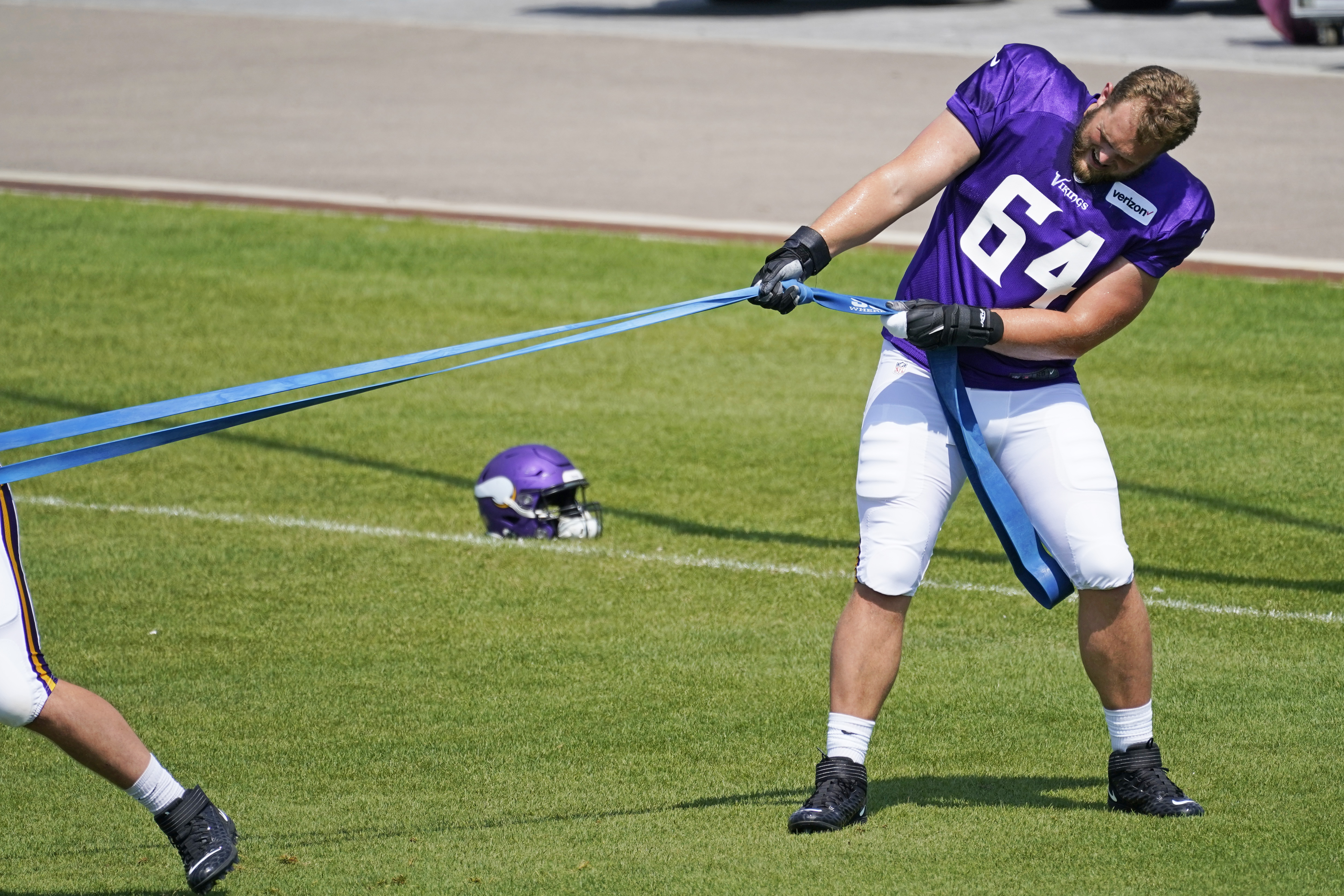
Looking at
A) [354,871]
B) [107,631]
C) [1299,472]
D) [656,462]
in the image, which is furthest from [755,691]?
[1299,472]

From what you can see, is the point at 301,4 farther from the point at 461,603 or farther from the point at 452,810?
the point at 452,810

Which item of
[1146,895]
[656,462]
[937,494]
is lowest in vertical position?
[656,462]

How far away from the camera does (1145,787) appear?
5102 millimetres

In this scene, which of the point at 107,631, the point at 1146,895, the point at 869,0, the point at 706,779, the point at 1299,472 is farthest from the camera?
the point at 869,0

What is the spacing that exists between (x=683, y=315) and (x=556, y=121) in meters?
15.3

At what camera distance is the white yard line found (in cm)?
730

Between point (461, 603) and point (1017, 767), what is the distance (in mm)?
2704

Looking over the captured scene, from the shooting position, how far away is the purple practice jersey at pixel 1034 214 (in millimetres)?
4879

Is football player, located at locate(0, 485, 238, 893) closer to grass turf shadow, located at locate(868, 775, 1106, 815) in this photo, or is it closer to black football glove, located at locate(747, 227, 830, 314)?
grass turf shadow, located at locate(868, 775, 1106, 815)

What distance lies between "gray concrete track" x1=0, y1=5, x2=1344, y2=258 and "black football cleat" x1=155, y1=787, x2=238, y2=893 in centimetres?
1155

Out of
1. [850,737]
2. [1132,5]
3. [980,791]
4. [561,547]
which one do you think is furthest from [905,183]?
[1132,5]

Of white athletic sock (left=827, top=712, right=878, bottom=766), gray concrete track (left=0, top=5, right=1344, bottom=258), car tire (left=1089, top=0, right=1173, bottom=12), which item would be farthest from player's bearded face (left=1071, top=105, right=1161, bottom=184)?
car tire (left=1089, top=0, right=1173, bottom=12)

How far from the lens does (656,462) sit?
9734 mm

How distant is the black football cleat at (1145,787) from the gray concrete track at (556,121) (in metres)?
10.1
